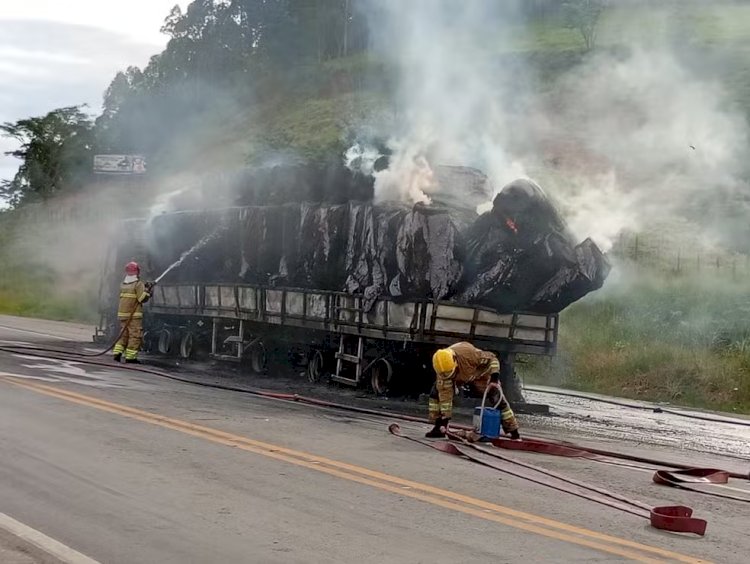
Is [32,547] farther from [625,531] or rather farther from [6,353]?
[6,353]

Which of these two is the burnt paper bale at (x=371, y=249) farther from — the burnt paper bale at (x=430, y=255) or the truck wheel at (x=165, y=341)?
the truck wheel at (x=165, y=341)

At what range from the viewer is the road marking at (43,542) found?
5.75 m

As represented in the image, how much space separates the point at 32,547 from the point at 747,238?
28.9 meters

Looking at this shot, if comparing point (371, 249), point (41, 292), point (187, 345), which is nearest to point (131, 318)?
point (187, 345)

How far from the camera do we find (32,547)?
5.98 m

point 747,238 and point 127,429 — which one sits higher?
point 747,238

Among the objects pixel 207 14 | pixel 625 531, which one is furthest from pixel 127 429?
pixel 207 14

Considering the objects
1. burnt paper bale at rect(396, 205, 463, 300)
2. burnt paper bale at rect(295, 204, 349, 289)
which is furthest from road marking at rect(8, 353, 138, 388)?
burnt paper bale at rect(396, 205, 463, 300)

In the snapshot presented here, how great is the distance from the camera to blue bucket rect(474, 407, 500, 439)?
422 inches

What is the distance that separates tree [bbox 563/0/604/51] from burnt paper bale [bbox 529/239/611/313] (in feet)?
124

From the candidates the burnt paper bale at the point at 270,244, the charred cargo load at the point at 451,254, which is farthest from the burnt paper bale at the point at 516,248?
the burnt paper bale at the point at 270,244

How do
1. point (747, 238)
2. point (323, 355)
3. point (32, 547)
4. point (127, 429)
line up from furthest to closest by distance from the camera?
point (747, 238) < point (323, 355) < point (127, 429) < point (32, 547)

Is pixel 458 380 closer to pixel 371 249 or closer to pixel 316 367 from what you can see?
pixel 371 249

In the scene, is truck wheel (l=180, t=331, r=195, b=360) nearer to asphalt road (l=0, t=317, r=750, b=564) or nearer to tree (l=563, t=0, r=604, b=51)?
asphalt road (l=0, t=317, r=750, b=564)
